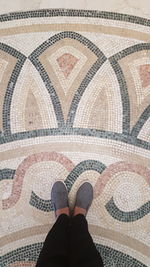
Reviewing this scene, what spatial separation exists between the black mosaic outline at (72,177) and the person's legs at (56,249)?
0.95 ft

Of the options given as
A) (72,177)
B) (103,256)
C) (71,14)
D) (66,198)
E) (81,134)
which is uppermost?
(71,14)

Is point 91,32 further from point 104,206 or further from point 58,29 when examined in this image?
point 104,206

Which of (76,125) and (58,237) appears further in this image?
(76,125)

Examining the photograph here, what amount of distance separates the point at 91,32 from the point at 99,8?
5.5 inches

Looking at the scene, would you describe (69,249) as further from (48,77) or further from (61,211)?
(48,77)

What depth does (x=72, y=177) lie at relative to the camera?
227 cm

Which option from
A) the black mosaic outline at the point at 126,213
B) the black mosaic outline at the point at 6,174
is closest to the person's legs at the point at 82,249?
the black mosaic outline at the point at 126,213

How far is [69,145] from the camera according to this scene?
2.25 metres

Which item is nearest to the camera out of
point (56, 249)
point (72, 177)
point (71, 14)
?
point (56, 249)

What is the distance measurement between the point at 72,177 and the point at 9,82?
67 cm

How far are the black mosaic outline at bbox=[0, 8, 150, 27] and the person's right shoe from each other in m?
0.97

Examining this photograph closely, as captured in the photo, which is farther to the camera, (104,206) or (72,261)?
(104,206)

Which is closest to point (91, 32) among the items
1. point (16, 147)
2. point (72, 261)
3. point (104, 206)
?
point (16, 147)

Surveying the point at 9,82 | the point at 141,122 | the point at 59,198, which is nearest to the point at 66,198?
the point at 59,198
